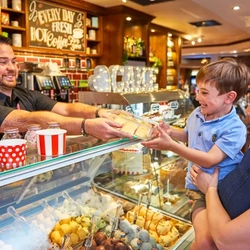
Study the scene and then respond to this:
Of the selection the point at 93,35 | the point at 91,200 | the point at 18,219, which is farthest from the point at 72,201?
the point at 93,35

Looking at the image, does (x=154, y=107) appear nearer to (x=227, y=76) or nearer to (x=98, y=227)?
(x=227, y=76)

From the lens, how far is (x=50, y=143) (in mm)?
1054

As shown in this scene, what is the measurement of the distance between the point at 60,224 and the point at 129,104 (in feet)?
3.30

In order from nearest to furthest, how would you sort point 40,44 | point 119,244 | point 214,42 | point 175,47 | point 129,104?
point 119,244
point 129,104
point 40,44
point 175,47
point 214,42

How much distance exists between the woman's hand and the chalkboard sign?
11.0 feet

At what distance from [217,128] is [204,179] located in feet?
0.93

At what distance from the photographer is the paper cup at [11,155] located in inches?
37.0

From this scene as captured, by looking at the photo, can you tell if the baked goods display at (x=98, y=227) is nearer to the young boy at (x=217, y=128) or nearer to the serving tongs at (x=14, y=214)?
the serving tongs at (x=14, y=214)

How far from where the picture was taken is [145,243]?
5.04ft

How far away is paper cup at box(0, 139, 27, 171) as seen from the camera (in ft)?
3.09

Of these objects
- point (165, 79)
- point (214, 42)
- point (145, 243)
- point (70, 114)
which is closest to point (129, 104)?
point (70, 114)

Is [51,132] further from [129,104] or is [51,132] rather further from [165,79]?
[165,79]

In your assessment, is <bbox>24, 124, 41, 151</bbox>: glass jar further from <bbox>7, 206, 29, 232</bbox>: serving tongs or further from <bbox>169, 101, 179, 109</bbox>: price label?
<bbox>169, 101, 179, 109</bbox>: price label

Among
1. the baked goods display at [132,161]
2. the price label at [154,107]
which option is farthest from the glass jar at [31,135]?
the price label at [154,107]
